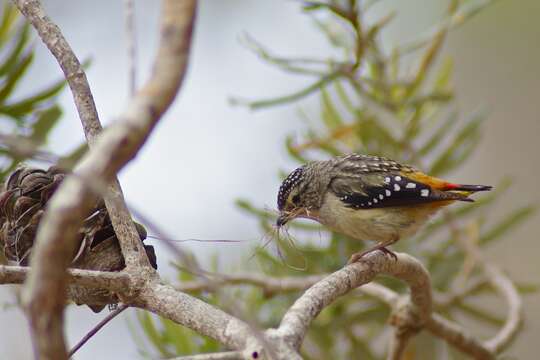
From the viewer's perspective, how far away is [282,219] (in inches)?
94.1

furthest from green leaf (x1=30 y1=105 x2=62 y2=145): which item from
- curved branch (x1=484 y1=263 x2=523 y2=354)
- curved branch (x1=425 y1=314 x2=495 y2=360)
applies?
curved branch (x1=484 y1=263 x2=523 y2=354)

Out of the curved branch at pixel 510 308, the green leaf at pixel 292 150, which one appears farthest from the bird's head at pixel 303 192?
the curved branch at pixel 510 308

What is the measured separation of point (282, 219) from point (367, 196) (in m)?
0.31

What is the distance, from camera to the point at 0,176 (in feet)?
6.25

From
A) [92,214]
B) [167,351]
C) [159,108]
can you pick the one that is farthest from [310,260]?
[159,108]

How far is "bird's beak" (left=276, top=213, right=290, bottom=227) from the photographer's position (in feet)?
7.75

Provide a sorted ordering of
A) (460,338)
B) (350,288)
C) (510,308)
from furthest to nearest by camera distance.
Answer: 1. (510,308)
2. (460,338)
3. (350,288)

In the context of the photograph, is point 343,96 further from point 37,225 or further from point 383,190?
point 37,225

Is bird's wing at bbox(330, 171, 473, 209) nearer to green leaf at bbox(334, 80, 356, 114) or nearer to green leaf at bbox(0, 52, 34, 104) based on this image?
green leaf at bbox(334, 80, 356, 114)

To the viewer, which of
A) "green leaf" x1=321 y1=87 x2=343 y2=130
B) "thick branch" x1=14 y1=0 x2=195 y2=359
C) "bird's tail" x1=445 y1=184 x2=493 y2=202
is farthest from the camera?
"green leaf" x1=321 y1=87 x2=343 y2=130

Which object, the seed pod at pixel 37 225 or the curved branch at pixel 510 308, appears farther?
the curved branch at pixel 510 308

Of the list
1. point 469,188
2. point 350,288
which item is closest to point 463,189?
point 469,188

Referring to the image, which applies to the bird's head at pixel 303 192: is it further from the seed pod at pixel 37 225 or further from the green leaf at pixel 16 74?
the seed pod at pixel 37 225

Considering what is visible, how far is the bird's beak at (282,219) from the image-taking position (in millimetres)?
2361
